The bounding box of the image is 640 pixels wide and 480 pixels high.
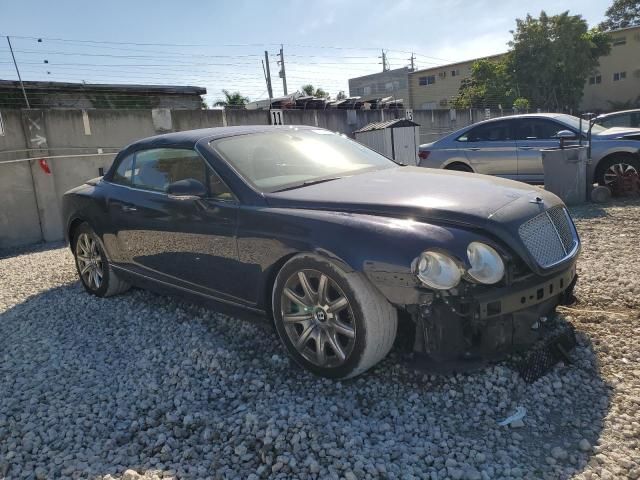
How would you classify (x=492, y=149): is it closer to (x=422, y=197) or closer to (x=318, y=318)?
(x=422, y=197)

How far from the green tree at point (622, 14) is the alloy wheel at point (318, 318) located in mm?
63865

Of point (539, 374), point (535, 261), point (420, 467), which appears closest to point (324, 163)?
point (535, 261)

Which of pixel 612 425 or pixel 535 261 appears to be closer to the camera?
pixel 612 425

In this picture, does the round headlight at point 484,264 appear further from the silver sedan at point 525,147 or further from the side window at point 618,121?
the side window at point 618,121

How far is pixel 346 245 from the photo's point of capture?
8.35 feet

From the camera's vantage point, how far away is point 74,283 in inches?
210

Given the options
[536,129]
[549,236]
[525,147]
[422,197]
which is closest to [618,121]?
[536,129]

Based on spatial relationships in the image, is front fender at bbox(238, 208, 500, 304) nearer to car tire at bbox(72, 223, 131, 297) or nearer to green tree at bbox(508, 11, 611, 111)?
car tire at bbox(72, 223, 131, 297)

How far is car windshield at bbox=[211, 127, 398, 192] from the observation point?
3.28 m

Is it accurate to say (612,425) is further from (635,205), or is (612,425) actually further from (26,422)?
(635,205)

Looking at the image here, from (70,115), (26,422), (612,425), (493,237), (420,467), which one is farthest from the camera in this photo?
(70,115)

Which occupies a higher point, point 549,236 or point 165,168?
point 165,168

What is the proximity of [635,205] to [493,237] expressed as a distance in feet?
19.3

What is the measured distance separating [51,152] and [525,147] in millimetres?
8291
